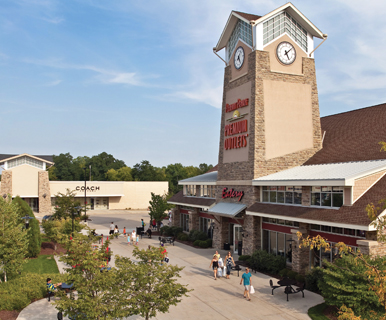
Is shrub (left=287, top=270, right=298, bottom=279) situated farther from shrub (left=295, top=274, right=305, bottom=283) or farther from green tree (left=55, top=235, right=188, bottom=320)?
green tree (left=55, top=235, right=188, bottom=320)

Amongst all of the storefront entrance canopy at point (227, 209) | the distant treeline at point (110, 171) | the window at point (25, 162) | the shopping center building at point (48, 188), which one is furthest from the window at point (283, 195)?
the distant treeline at point (110, 171)

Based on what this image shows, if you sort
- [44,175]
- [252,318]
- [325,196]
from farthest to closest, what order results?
[44,175]
[325,196]
[252,318]

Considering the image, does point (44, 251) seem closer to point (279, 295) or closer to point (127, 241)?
point (127, 241)

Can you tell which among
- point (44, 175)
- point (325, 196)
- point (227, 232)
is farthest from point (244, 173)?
point (44, 175)

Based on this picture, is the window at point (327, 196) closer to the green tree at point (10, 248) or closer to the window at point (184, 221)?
the green tree at point (10, 248)

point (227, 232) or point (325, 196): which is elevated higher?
point (325, 196)

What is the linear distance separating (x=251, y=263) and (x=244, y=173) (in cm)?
732

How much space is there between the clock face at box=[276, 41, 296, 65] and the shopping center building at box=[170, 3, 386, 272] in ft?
0.25

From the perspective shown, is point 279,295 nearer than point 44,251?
Yes

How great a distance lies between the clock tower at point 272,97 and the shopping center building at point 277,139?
0.25 feet

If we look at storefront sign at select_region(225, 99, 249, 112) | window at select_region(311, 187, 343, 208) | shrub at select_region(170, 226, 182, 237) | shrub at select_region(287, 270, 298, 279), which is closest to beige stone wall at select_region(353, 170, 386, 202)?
window at select_region(311, 187, 343, 208)

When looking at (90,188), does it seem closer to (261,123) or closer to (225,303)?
→ (261,123)

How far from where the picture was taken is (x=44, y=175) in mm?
62781

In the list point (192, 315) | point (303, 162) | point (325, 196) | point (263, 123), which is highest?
point (263, 123)
